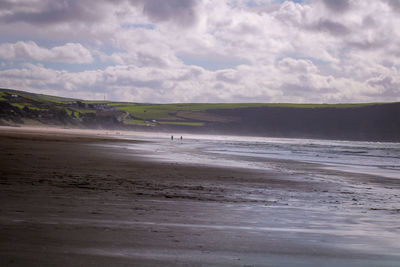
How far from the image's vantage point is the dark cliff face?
13762 cm

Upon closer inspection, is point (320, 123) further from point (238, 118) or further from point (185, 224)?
point (185, 224)

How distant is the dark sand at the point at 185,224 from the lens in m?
5.36

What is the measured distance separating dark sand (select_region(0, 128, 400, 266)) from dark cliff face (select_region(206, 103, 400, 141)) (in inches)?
5240

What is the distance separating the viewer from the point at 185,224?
296 inches

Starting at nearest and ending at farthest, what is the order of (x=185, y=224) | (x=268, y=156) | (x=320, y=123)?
(x=185, y=224) < (x=268, y=156) < (x=320, y=123)

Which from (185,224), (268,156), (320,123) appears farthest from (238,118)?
(185,224)

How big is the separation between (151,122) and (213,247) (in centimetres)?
14326

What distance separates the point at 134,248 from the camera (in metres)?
5.62

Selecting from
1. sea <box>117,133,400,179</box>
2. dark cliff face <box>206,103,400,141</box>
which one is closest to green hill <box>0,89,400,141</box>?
dark cliff face <box>206,103,400,141</box>

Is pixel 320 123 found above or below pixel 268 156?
above

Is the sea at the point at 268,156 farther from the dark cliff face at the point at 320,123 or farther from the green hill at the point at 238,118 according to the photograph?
the dark cliff face at the point at 320,123

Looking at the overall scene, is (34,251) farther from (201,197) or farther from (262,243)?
(201,197)

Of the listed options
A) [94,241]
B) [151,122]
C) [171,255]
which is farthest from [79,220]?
[151,122]

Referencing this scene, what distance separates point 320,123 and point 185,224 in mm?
149388
